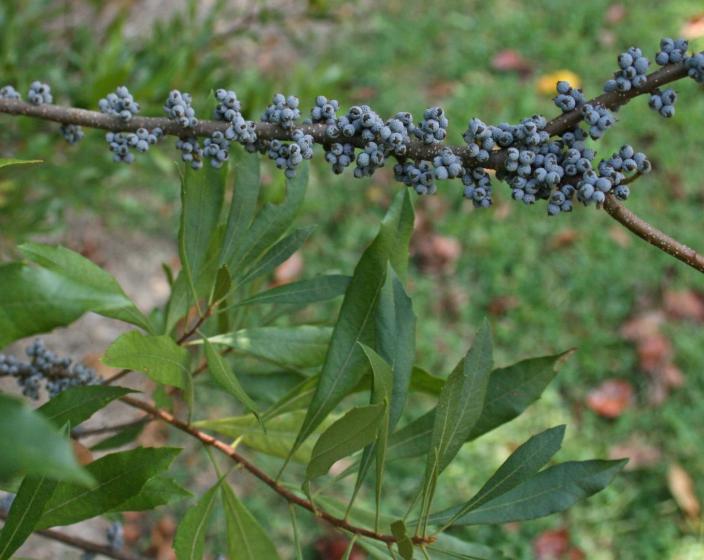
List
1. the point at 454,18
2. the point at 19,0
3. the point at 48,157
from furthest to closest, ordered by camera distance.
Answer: the point at 454,18, the point at 19,0, the point at 48,157

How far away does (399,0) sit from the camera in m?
4.52

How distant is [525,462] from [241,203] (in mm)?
591

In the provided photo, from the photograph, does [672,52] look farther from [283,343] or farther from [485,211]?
[485,211]

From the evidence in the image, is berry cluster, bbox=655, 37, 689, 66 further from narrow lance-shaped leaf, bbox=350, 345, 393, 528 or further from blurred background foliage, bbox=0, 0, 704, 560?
blurred background foliage, bbox=0, 0, 704, 560

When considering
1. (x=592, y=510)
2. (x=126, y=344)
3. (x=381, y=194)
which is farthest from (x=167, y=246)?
(x=126, y=344)

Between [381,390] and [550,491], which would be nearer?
[381,390]

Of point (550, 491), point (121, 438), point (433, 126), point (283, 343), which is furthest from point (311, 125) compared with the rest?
point (121, 438)

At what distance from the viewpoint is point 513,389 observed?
4.16ft

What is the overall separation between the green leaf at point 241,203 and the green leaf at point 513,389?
46 centimetres

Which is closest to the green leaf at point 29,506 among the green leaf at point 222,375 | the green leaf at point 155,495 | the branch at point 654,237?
the green leaf at point 155,495

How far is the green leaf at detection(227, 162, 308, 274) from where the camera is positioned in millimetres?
1347

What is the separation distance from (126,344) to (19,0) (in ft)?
6.01

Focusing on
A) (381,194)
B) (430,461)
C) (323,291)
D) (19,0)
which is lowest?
(381,194)

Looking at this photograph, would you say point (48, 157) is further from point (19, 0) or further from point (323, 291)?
point (323, 291)
